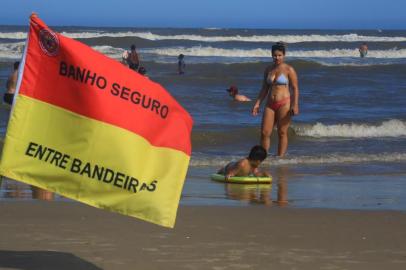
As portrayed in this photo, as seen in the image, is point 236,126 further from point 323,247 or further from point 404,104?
point 323,247

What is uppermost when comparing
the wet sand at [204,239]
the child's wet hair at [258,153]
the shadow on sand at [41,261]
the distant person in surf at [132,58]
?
the distant person in surf at [132,58]

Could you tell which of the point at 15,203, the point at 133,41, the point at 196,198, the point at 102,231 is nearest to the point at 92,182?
the point at 102,231

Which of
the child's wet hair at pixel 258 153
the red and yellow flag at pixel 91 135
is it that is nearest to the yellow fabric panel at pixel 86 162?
the red and yellow flag at pixel 91 135

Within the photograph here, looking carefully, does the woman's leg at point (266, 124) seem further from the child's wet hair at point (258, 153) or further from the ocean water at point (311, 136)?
the child's wet hair at point (258, 153)

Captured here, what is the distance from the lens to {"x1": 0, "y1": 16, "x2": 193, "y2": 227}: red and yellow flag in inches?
191

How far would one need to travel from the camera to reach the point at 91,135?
485 cm

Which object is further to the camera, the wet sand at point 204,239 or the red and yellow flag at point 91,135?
the wet sand at point 204,239

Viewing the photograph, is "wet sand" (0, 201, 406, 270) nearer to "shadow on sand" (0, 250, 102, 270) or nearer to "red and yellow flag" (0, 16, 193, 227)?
"shadow on sand" (0, 250, 102, 270)

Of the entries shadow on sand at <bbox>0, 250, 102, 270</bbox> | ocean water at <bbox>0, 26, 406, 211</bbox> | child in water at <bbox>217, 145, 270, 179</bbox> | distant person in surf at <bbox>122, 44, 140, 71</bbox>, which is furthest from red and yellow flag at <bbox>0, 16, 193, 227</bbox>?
distant person in surf at <bbox>122, 44, 140, 71</bbox>

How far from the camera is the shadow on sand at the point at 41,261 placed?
5.49 m

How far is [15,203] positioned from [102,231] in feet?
4.95

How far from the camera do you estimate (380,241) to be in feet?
21.1

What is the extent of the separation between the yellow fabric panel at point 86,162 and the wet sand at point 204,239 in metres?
0.80

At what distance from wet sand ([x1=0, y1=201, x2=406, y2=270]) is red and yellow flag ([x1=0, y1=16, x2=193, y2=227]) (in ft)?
2.72
